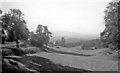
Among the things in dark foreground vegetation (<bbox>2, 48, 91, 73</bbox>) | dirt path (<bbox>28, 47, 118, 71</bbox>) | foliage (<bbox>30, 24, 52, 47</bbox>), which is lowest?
dirt path (<bbox>28, 47, 118, 71</bbox>)

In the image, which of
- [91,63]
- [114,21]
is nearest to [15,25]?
[91,63]

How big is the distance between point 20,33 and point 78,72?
2031 cm

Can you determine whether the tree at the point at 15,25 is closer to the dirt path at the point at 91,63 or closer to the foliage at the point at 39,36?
the dirt path at the point at 91,63

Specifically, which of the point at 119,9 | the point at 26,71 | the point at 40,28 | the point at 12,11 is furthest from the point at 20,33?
the point at 40,28

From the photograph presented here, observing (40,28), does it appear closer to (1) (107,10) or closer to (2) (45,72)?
(1) (107,10)

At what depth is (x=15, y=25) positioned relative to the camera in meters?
28.4

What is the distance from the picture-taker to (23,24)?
97.2ft

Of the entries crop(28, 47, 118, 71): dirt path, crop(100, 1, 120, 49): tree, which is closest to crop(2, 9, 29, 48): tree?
crop(28, 47, 118, 71): dirt path

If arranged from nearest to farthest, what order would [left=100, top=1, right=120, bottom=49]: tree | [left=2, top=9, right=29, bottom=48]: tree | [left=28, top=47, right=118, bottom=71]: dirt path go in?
[left=28, top=47, right=118, bottom=71]: dirt path → [left=100, top=1, right=120, bottom=49]: tree → [left=2, top=9, right=29, bottom=48]: tree

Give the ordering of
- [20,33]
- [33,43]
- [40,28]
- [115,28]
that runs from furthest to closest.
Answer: [40,28] → [33,43] → [20,33] → [115,28]

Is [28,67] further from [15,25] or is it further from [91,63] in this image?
[15,25]

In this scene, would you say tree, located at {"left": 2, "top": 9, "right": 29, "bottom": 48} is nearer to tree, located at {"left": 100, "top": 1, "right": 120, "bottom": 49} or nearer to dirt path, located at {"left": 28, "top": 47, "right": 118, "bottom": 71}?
dirt path, located at {"left": 28, "top": 47, "right": 118, "bottom": 71}

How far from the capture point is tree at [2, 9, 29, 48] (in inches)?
1090

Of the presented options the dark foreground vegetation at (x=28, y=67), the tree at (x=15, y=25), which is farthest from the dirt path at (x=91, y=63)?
the tree at (x=15, y=25)
